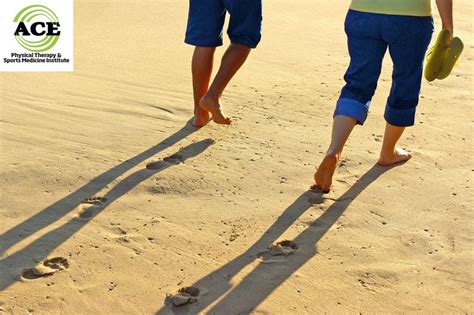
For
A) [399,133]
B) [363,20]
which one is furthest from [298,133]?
[363,20]

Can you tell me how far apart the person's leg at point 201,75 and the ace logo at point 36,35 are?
1.21 m

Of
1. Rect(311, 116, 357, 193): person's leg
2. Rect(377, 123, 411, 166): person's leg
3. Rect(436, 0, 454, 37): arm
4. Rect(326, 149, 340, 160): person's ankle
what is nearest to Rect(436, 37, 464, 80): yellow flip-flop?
Rect(436, 0, 454, 37): arm

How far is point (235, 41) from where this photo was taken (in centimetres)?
468

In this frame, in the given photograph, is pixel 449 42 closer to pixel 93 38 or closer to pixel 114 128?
pixel 114 128

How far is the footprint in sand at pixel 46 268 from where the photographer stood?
3301 mm

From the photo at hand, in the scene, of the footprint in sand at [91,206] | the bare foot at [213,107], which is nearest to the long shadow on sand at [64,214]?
the footprint in sand at [91,206]

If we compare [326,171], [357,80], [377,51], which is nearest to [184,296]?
[326,171]

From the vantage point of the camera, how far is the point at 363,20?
3.91m

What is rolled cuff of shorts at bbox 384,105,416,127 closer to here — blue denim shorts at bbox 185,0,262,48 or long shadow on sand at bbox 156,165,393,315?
long shadow on sand at bbox 156,165,393,315

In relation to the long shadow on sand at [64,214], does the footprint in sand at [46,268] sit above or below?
below

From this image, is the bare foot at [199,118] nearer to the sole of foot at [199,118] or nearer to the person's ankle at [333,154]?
the sole of foot at [199,118]

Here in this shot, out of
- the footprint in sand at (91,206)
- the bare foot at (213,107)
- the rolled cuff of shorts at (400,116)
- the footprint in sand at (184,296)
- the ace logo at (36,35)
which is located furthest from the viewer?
the ace logo at (36,35)

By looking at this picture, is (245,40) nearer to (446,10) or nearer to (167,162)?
(167,162)

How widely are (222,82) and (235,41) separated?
Result: 253mm
